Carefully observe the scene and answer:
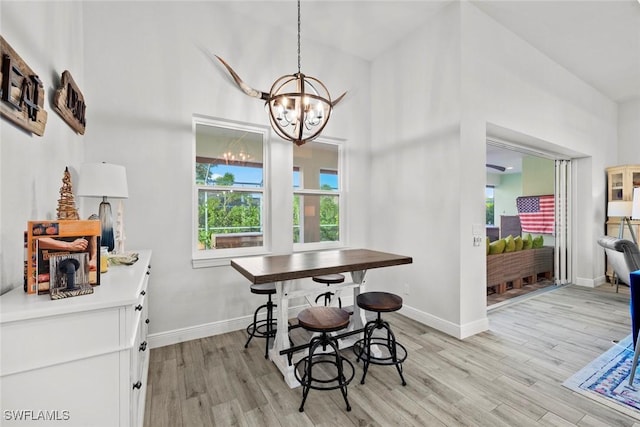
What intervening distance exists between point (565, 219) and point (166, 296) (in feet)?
21.0

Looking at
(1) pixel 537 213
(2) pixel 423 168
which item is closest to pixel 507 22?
(2) pixel 423 168

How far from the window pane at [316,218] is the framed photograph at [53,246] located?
8.26ft

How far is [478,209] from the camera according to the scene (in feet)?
10.1

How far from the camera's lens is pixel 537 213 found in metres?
6.42

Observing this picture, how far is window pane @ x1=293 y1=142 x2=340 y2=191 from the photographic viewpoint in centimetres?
371

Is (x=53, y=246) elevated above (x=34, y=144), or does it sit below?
below

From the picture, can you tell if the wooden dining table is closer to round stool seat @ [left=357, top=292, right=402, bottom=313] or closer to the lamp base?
round stool seat @ [left=357, top=292, right=402, bottom=313]

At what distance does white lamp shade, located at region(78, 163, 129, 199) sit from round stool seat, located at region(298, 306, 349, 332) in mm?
1582

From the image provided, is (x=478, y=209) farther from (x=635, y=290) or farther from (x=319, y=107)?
(x=319, y=107)

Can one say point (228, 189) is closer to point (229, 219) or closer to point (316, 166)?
point (229, 219)

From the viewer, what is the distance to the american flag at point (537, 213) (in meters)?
6.12

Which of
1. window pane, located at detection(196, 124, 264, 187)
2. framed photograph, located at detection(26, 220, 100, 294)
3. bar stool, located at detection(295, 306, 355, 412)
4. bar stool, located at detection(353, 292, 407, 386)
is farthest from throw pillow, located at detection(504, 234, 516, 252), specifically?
framed photograph, located at detection(26, 220, 100, 294)

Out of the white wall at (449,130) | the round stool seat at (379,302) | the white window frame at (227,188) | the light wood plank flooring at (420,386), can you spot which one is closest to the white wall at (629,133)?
the white wall at (449,130)

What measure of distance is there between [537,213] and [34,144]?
810cm
